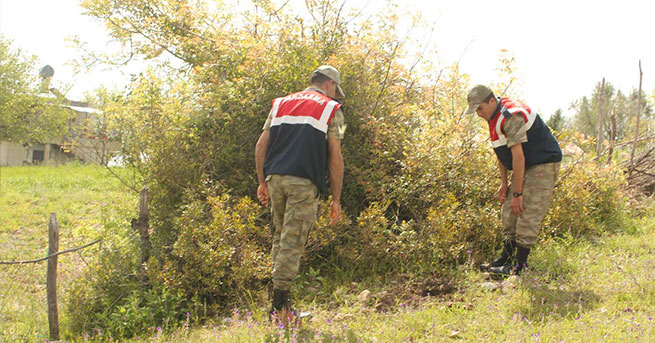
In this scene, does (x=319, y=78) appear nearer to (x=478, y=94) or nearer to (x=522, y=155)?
(x=478, y=94)

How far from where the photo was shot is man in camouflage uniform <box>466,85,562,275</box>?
429 centimetres

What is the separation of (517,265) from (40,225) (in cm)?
858

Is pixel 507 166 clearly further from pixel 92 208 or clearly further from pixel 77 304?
pixel 92 208

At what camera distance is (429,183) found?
18.3 feet

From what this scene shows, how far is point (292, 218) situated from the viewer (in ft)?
12.3

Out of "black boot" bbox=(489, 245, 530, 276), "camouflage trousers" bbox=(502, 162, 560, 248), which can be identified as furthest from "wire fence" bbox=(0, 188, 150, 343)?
"camouflage trousers" bbox=(502, 162, 560, 248)

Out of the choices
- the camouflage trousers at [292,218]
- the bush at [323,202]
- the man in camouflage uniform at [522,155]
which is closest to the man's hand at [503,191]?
→ the man in camouflage uniform at [522,155]

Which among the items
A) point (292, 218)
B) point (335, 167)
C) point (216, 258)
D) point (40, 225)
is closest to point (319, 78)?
point (335, 167)

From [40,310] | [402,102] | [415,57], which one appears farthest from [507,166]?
[40,310]

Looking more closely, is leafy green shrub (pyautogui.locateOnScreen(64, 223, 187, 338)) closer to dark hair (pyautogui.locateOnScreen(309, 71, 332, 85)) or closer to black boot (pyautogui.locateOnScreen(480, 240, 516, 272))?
dark hair (pyautogui.locateOnScreen(309, 71, 332, 85))

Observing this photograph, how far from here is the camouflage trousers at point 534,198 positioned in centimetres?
445

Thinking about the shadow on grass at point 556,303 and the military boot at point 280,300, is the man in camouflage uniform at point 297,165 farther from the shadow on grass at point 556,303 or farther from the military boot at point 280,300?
the shadow on grass at point 556,303

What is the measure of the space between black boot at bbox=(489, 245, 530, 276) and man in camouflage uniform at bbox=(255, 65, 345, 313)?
1.98 meters

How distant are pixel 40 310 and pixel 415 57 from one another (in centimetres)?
586
